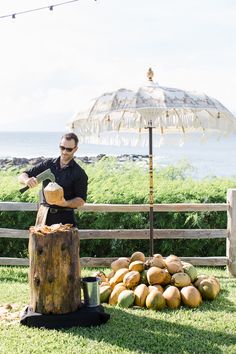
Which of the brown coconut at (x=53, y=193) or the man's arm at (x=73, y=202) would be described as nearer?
the brown coconut at (x=53, y=193)

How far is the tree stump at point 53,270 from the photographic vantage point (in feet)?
17.1

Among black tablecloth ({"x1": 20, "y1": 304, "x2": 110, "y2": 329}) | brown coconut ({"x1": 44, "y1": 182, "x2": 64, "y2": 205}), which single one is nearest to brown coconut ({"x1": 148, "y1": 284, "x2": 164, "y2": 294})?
black tablecloth ({"x1": 20, "y1": 304, "x2": 110, "y2": 329})

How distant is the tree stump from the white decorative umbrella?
1671 millimetres

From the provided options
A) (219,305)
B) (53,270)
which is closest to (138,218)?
(219,305)

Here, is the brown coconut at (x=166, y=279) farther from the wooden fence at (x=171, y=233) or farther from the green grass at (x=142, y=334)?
the wooden fence at (x=171, y=233)

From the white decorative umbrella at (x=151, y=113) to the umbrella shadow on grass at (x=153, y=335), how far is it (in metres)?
1.80

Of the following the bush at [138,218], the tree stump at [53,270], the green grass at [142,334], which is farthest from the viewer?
the bush at [138,218]

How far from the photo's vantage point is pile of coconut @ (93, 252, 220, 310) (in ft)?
19.4

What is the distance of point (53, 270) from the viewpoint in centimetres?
523

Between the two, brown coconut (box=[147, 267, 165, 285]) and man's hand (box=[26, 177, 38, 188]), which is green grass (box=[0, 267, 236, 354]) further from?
man's hand (box=[26, 177, 38, 188])

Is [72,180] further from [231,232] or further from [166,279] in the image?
[231,232]

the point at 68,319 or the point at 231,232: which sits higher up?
the point at 231,232

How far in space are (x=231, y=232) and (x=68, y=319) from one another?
120 inches

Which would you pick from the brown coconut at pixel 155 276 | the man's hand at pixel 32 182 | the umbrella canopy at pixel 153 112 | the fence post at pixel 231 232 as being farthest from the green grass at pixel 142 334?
the umbrella canopy at pixel 153 112
